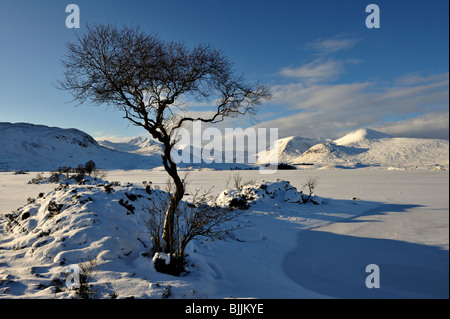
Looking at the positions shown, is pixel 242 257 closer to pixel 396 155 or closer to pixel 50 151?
pixel 396 155

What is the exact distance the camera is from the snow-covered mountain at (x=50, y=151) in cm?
6324

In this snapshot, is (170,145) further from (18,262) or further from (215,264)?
(18,262)

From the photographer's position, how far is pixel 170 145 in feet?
18.5

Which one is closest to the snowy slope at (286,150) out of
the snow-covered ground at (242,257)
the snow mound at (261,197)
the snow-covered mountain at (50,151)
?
the snow-covered mountain at (50,151)

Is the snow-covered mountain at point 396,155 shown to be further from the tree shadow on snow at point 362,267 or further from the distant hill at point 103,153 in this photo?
the tree shadow on snow at point 362,267

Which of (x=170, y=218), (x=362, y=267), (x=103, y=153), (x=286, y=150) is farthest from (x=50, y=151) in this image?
(x=286, y=150)

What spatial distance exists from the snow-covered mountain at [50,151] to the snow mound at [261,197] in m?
65.1

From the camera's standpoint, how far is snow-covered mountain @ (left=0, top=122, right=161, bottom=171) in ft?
207

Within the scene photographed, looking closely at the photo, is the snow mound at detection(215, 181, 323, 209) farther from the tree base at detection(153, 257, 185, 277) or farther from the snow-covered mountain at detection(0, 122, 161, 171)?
the snow-covered mountain at detection(0, 122, 161, 171)

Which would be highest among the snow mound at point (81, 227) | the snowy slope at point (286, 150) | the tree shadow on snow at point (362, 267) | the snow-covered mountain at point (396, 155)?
the snowy slope at point (286, 150)

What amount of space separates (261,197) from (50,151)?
86738mm
